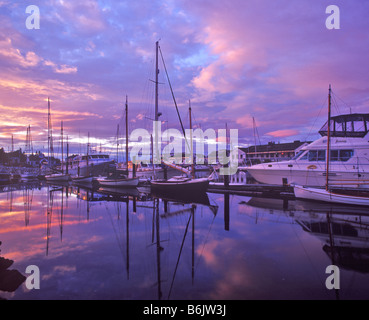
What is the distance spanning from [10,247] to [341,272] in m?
12.3

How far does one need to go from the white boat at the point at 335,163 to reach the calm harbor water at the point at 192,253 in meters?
7.09

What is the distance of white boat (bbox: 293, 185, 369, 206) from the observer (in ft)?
52.5

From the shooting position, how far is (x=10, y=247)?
938 centimetres

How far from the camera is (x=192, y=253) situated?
27.7 feet

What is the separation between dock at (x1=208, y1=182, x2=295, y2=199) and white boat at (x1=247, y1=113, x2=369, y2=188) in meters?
1.27

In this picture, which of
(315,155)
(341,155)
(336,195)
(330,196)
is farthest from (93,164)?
(336,195)

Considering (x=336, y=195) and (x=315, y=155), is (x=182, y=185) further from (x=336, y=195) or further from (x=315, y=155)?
(x=315, y=155)

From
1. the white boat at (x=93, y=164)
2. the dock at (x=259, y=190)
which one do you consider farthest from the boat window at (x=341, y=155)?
the white boat at (x=93, y=164)

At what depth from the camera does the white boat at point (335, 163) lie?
21391mm

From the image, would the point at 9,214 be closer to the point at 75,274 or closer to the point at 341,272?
the point at 75,274

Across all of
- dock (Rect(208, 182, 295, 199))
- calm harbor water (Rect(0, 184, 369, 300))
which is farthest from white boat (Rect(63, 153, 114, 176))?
calm harbor water (Rect(0, 184, 369, 300))

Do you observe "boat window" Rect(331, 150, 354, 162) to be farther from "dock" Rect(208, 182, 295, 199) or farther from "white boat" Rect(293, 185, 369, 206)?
"white boat" Rect(293, 185, 369, 206)

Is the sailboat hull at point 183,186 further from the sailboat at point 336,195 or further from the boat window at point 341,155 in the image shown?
the boat window at point 341,155
